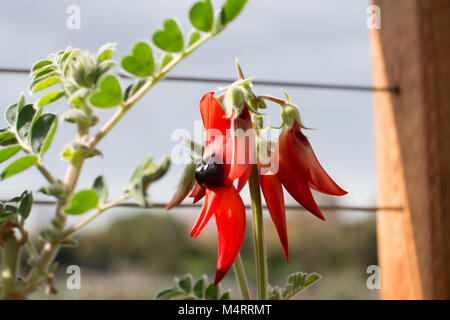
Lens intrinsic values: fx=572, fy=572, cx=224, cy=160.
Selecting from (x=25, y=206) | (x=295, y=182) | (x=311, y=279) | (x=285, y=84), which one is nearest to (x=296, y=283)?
(x=311, y=279)

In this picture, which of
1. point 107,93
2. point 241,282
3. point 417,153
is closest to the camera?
point 107,93

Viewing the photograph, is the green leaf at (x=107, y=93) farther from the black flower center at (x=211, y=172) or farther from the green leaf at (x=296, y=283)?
the green leaf at (x=296, y=283)

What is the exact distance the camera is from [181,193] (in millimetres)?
374

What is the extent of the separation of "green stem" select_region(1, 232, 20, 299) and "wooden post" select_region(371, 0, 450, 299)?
2.05 feet

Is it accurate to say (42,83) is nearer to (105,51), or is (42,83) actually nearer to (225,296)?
(105,51)

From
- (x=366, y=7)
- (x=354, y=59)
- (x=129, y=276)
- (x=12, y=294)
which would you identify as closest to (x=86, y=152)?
(x=12, y=294)

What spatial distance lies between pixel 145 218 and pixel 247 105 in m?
14.7

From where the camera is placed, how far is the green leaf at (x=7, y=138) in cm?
36

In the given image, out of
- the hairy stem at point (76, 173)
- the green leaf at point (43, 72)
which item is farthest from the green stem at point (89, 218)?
the green leaf at point (43, 72)

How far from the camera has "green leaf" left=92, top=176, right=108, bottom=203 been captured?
1.10 feet

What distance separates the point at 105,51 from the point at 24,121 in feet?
0.22

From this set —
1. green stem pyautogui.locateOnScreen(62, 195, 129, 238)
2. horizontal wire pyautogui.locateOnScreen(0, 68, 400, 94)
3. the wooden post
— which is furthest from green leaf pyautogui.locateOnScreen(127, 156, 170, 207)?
the wooden post

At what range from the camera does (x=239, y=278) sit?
427 mm

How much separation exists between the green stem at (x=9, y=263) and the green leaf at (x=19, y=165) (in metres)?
0.04
